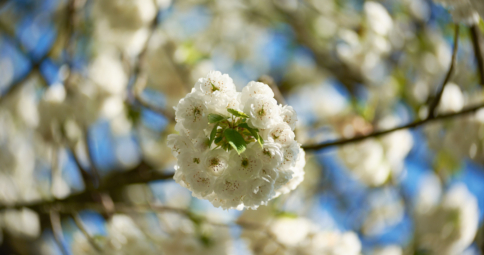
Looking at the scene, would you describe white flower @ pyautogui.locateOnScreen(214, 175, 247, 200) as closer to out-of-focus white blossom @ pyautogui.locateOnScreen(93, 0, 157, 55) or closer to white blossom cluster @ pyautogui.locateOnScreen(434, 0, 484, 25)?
white blossom cluster @ pyautogui.locateOnScreen(434, 0, 484, 25)

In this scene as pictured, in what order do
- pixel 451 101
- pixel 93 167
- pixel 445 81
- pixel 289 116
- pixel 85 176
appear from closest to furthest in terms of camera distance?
1. pixel 289 116
2. pixel 445 81
3. pixel 93 167
4. pixel 85 176
5. pixel 451 101

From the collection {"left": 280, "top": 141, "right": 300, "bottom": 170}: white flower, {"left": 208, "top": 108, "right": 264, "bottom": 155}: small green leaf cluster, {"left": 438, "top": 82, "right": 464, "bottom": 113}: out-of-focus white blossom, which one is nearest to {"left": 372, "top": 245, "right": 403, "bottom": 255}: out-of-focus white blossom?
{"left": 438, "top": 82, "right": 464, "bottom": 113}: out-of-focus white blossom

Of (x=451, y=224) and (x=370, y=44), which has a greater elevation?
(x=370, y=44)

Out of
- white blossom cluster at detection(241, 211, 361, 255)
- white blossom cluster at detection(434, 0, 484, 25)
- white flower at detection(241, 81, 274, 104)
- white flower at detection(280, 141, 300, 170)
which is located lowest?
white flower at detection(280, 141, 300, 170)

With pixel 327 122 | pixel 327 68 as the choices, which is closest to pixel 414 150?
pixel 327 122

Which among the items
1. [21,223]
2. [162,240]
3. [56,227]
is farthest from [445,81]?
[21,223]

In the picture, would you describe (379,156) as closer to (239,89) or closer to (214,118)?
(239,89)

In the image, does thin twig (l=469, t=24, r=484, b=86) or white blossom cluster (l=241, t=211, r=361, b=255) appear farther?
white blossom cluster (l=241, t=211, r=361, b=255)
